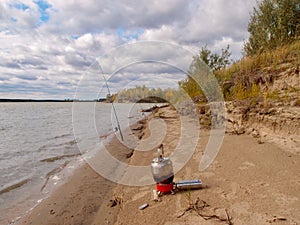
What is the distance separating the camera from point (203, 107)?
1009cm

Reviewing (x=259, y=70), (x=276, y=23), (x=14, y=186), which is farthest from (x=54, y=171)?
(x=276, y=23)

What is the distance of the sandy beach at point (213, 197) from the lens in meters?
2.75

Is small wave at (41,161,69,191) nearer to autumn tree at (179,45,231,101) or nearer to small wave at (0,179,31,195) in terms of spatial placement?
small wave at (0,179,31,195)

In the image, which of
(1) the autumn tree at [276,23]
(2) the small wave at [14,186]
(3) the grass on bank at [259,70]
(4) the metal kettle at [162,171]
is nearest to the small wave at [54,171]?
(2) the small wave at [14,186]

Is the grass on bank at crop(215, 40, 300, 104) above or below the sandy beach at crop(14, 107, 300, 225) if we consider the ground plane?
above

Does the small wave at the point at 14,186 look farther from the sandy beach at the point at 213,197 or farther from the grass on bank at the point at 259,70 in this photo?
the grass on bank at the point at 259,70

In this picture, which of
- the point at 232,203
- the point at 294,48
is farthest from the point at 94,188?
the point at 294,48

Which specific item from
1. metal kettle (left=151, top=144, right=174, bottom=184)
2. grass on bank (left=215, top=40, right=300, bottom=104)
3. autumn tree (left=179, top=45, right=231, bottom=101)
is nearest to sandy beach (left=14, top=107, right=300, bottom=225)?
metal kettle (left=151, top=144, right=174, bottom=184)

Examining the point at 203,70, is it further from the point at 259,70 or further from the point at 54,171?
the point at 54,171

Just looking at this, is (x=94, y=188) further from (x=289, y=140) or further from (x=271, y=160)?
(x=289, y=140)

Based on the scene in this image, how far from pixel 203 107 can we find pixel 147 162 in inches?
200

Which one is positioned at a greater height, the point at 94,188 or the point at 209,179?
the point at 209,179

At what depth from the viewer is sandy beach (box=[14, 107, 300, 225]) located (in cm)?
275

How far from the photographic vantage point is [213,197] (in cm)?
326
